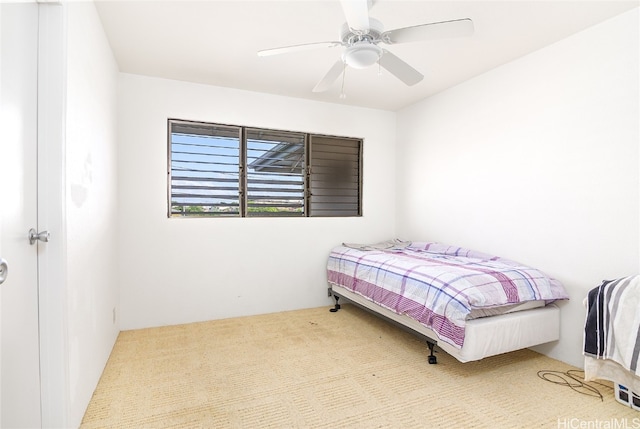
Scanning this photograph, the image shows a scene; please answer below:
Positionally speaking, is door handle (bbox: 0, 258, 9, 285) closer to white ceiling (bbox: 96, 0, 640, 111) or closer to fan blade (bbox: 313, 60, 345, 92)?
white ceiling (bbox: 96, 0, 640, 111)

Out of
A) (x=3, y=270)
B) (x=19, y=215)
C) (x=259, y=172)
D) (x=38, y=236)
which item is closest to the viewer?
(x=3, y=270)

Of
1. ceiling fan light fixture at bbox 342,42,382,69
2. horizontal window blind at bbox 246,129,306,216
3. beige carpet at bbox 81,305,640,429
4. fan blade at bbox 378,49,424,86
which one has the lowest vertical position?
beige carpet at bbox 81,305,640,429

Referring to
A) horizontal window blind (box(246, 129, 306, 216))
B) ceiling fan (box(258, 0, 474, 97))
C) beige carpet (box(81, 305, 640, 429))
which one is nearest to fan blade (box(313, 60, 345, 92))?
ceiling fan (box(258, 0, 474, 97))

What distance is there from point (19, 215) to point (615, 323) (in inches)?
118

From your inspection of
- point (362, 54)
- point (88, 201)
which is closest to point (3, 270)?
point (88, 201)

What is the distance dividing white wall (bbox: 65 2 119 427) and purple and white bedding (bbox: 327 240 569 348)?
Answer: 2.11 m

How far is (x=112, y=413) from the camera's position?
189 cm

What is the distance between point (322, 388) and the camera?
7.14 ft

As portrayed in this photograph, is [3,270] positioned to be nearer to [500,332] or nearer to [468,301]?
[468,301]

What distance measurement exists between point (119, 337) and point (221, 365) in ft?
3.90

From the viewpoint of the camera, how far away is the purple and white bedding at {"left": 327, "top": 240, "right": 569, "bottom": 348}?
2.24 metres

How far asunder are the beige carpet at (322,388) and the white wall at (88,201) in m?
0.26

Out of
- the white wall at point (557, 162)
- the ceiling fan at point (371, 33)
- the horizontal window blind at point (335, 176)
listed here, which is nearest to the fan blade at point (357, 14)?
the ceiling fan at point (371, 33)

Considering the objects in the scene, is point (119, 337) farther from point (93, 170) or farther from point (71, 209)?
point (71, 209)
